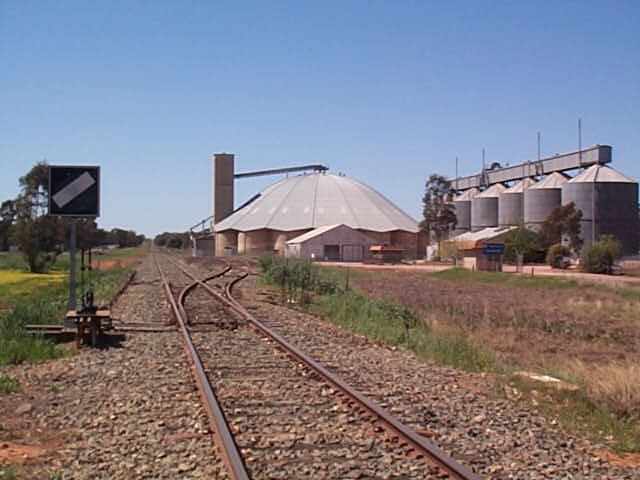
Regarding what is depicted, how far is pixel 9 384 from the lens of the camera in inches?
407

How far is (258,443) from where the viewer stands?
7.31 m

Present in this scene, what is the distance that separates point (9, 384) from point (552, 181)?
3639 inches

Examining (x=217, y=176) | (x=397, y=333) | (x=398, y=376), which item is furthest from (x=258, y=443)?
(x=217, y=176)

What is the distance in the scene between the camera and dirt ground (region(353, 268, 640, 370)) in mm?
17812

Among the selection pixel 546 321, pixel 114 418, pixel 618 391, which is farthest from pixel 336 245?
pixel 114 418

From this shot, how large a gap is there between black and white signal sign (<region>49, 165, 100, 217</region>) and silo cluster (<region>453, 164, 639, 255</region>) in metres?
77.4

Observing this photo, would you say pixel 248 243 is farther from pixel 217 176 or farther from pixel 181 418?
pixel 181 418

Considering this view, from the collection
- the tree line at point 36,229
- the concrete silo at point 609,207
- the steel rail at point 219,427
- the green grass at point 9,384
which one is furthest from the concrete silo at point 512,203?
the green grass at point 9,384

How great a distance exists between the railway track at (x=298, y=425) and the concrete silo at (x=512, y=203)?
3594 inches

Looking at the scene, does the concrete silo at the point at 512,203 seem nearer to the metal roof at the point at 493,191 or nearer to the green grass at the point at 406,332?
the metal roof at the point at 493,191

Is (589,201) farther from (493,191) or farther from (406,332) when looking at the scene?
(406,332)

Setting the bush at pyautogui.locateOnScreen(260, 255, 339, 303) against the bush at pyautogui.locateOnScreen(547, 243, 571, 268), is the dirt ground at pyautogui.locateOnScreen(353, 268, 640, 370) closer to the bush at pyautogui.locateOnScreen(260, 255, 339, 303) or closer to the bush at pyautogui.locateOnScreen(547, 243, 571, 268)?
the bush at pyautogui.locateOnScreen(260, 255, 339, 303)

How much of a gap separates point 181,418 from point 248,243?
115 metres

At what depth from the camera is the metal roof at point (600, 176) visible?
87.2 meters
